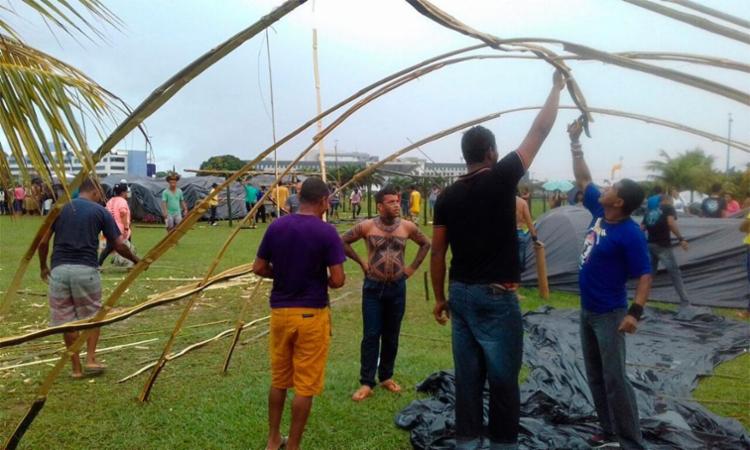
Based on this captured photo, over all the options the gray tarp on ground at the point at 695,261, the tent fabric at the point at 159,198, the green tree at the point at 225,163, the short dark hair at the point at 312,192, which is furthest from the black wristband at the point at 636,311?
the tent fabric at the point at 159,198

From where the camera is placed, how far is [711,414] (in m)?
4.50

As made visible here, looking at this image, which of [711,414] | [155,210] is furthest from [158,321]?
[155,210]

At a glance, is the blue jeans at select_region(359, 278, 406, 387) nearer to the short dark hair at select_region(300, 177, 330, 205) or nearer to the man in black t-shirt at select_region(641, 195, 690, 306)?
the short dark hair at select_region(300, 177, 330, 205)

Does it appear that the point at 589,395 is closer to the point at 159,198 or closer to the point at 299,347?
the point at 299,347

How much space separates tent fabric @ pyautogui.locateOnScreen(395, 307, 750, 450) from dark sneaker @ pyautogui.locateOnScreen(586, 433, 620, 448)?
2.7 inches

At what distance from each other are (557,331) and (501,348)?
419cm

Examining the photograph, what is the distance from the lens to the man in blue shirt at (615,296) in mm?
3666

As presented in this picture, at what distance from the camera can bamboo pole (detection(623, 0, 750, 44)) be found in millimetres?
2082

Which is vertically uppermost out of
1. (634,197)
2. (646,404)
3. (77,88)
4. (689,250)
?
(77,88)

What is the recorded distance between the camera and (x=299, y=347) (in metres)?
3.69

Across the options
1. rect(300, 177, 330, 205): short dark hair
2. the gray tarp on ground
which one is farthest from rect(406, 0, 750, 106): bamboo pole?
the gray tarp on ground

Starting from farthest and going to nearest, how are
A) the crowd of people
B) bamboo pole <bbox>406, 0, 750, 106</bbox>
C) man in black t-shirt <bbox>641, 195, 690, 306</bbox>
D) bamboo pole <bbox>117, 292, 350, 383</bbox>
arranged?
man in black t-shirt <bbox>641, 195, 690, 306</bbox>
bamboo pole <bbox>117, 292, 350, 383</bbox>
the crowd of people
bamboo pole <bbox>406, 0, 750, 106</bbox>

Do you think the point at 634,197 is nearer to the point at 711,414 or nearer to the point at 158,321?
the point at 711,414

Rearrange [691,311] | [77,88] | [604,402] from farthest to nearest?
[691,311] < [604,402] < [77,88]
